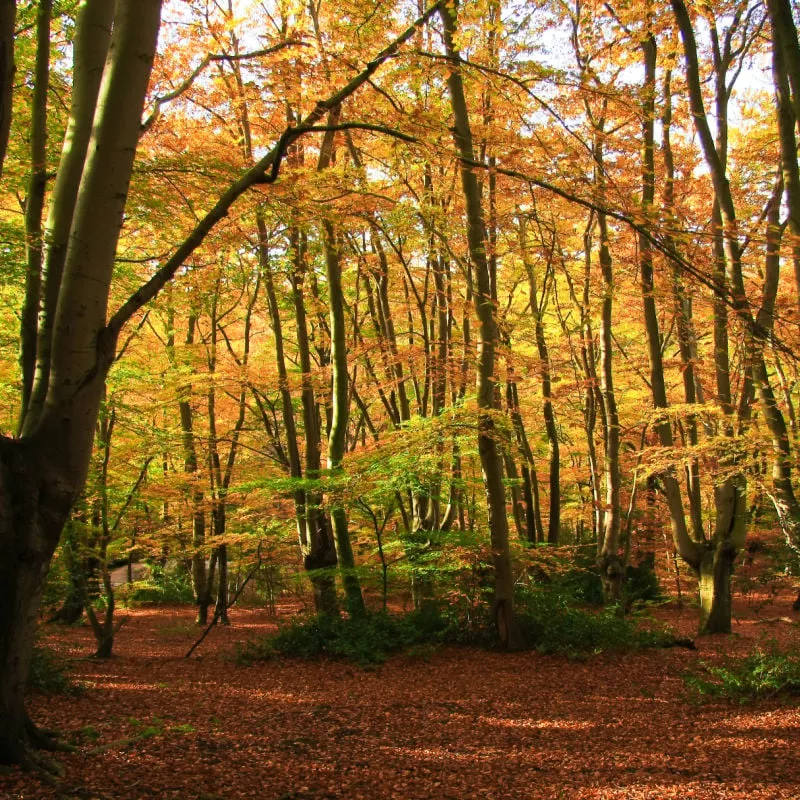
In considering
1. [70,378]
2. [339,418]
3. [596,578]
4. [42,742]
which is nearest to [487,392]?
[339,418]

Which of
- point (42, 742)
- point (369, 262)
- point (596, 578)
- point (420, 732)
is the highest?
point (369, 262)

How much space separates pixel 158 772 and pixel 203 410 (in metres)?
15.0

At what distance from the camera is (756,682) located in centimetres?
576

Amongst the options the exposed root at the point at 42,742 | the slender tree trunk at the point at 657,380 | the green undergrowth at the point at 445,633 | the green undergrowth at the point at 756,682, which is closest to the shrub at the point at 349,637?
the green undergrowth at the point at 445,633

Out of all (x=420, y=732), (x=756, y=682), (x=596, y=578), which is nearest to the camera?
(x=420, y=732)

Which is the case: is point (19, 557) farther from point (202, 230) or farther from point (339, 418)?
point (339, 418)

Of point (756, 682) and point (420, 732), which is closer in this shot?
point (420, 732)

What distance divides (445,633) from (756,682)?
3.95 metres

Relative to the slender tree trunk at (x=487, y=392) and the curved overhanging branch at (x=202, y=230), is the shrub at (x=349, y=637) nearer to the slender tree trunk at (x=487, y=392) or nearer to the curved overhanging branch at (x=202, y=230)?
the slender tree trunk at (x=487, y=392)

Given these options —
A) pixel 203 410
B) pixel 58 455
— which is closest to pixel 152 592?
pixel 203 410

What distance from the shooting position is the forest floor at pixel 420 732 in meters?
3.81

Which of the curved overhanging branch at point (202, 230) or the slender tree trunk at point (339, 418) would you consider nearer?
the curved overhanging branch at point (202, 230)

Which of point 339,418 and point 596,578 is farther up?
point 339,418

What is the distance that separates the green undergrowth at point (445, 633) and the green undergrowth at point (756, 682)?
6.87 ft
